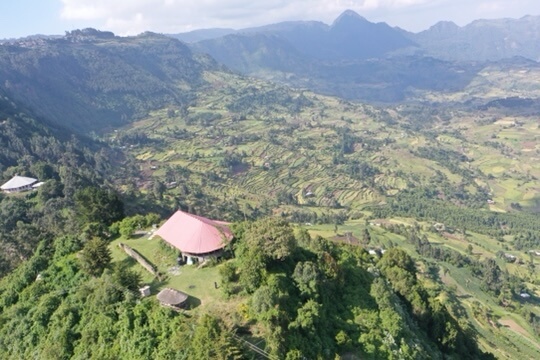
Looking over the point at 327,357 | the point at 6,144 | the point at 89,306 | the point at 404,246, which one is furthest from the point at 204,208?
the point at 327,357

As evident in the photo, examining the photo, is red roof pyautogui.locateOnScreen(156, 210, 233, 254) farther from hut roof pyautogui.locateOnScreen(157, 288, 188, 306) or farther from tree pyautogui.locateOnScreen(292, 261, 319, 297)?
Answer: tree pyautogui.locateOnScreen(292, 261, 319, 297)

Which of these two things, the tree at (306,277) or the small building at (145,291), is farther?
the tree at (306,277)

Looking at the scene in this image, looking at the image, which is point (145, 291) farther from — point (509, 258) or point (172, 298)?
point (509, 258)

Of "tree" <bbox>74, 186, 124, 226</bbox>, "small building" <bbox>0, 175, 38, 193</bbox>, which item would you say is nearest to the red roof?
"tree" <bbox>74, 186, 124, 226</bbox>

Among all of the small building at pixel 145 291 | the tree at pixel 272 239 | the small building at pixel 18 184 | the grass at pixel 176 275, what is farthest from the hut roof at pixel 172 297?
the small building at pixel 18 184

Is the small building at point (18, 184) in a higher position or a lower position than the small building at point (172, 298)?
lower

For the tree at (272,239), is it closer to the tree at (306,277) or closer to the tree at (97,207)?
the tree at (306,277)
